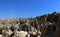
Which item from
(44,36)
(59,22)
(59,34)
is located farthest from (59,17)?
(44,36)

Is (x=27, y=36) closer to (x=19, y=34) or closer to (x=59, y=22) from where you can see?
(x=19, y=34)

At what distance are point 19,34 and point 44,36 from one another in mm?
14223

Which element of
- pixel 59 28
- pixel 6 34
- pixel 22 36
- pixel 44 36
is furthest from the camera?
pixel 6 34

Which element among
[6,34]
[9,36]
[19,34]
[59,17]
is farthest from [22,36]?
[59,17]

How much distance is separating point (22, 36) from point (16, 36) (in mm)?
1324

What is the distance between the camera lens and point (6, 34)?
32.8 meters

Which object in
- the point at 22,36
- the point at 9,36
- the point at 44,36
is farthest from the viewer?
the point at 9,36

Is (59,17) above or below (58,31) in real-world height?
above

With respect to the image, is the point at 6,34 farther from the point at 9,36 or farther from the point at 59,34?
the point at 59,34

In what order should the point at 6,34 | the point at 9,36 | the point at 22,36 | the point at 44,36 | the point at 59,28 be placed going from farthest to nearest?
the point at 6,34, the point at 9,36, the point at 22,36, the point at 44,36, the point at 59,28

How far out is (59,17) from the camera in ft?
21.1

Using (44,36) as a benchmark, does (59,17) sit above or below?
above

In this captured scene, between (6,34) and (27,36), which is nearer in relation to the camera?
(27,36)

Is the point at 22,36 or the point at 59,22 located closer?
the point at 59,22
